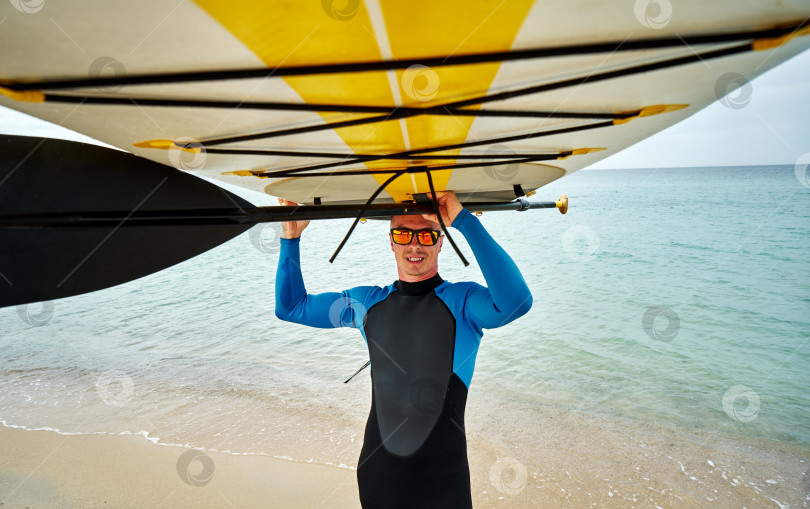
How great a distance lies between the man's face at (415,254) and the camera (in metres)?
2.14

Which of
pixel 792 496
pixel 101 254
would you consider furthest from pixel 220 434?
pixel 792 496

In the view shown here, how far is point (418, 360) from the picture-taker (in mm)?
2145

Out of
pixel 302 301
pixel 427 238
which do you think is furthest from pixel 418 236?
pixel 302 301

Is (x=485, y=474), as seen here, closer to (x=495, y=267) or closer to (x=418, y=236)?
(x=418, y=236)

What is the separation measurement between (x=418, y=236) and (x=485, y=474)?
11.0 feet

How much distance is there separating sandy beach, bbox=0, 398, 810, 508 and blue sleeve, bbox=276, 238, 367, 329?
2.39 meters

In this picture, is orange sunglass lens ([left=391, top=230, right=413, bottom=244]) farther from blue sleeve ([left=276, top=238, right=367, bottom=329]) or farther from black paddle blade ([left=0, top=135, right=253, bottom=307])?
black paddle blade ([left=0, top=135, right=253, bottom=307])

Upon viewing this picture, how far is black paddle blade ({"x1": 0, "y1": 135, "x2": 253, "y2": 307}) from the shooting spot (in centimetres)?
129

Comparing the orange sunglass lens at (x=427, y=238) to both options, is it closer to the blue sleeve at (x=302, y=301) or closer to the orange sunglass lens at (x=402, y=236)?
the orange sunglass lens at (x=402, y=236)

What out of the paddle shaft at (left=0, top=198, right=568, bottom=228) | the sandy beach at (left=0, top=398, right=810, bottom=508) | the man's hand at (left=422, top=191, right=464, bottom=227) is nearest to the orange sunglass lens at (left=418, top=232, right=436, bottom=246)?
the man's hand at (left=422, top=191, right=464, bottom=227)

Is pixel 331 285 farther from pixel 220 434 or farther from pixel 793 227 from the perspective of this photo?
pixel 793 227

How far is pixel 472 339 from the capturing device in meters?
2.14

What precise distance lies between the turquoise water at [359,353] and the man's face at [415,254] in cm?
140

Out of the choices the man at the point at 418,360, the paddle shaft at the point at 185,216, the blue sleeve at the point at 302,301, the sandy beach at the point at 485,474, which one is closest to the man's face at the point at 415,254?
the man at the point at 418,360
